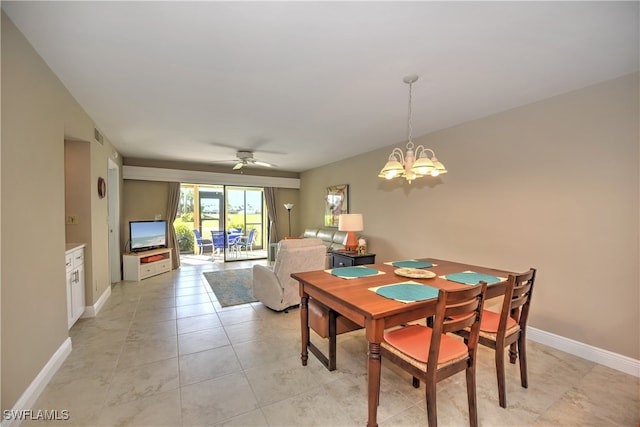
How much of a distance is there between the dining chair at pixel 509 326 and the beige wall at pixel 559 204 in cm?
91

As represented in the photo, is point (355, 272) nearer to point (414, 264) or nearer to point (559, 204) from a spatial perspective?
point (414, 264)

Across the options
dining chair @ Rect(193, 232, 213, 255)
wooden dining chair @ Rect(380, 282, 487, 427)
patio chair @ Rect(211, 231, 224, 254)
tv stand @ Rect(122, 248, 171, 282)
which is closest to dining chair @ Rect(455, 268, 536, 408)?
wooden dining chair @ Rect(380, 282, 487, 427)

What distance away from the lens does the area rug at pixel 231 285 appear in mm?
4016

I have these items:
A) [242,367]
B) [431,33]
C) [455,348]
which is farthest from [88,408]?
[431,33]

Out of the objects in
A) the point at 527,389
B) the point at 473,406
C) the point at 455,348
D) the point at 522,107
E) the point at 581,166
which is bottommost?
the point at 527,389

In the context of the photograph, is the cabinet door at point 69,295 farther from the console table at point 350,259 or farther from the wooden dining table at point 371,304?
the console table at point 350,259

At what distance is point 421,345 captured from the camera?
1.69 m

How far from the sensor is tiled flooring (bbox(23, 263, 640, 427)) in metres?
1.73

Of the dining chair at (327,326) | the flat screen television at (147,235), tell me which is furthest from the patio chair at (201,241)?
the dining chair at (327,326)

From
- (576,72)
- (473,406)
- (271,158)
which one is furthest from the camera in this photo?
(271,158)

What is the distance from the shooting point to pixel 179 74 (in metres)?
2.22

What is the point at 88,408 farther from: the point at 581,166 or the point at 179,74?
the point at 581,166

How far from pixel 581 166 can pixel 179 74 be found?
3.71 m

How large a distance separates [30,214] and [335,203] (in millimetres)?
4814
